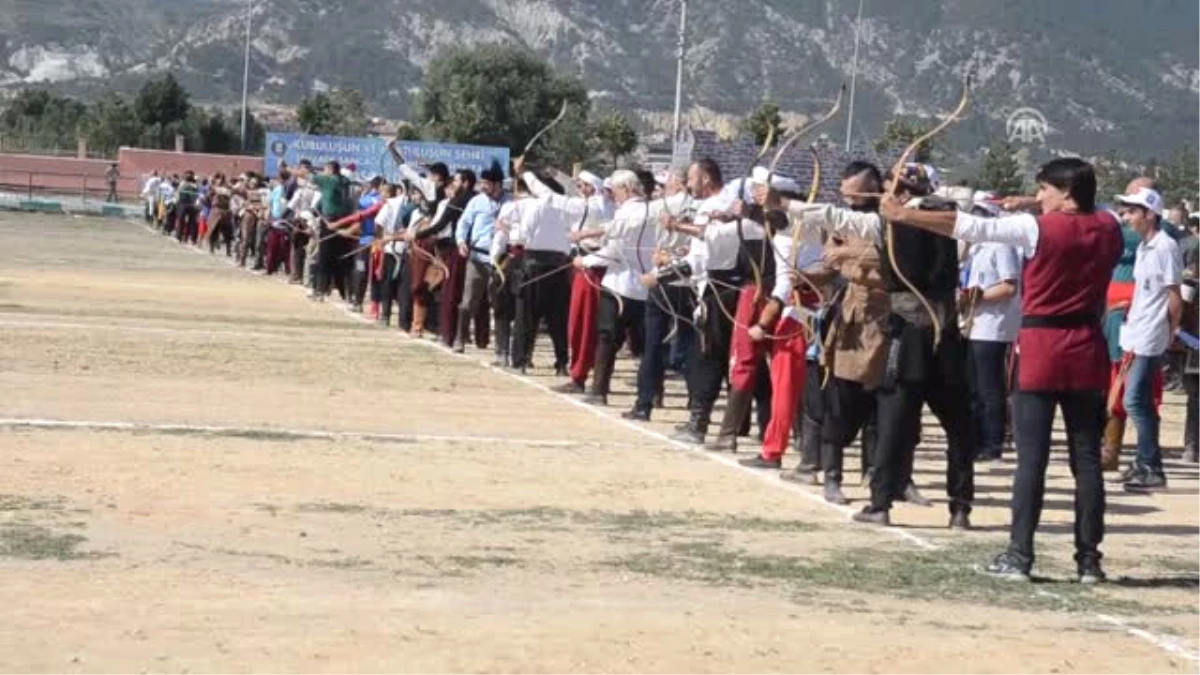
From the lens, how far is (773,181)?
1470cm

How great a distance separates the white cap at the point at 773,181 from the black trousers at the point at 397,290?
12.3m

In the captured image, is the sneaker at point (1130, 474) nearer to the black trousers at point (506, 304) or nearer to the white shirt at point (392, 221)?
the black trousers at point (506, 304)

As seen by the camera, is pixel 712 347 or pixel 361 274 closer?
pixel 712 347

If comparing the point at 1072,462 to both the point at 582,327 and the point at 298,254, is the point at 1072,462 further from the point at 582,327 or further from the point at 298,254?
the point at 298,254

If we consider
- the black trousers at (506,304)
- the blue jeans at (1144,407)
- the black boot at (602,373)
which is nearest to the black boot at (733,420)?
the blue jeans at (1144,407)

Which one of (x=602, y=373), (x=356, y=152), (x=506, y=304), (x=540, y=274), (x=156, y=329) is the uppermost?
(x=356, y=152)

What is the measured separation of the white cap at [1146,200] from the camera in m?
15.3

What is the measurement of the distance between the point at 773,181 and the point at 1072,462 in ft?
11.8

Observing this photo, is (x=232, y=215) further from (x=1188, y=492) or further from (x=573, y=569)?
(x=573, y=569)

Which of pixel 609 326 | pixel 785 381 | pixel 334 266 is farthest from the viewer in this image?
pixel 334 266

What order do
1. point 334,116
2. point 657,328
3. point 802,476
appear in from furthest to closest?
point 334,116, point 657,328, point 802,476

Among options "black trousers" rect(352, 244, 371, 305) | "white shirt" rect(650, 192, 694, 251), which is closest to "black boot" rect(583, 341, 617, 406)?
"white shirt" rect(650, 192, 694, 251)

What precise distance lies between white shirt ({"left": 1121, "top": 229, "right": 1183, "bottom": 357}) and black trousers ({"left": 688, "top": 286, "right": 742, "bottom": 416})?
8.78 ft

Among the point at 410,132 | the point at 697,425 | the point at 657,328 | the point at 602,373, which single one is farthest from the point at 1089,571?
the point at 410,132
